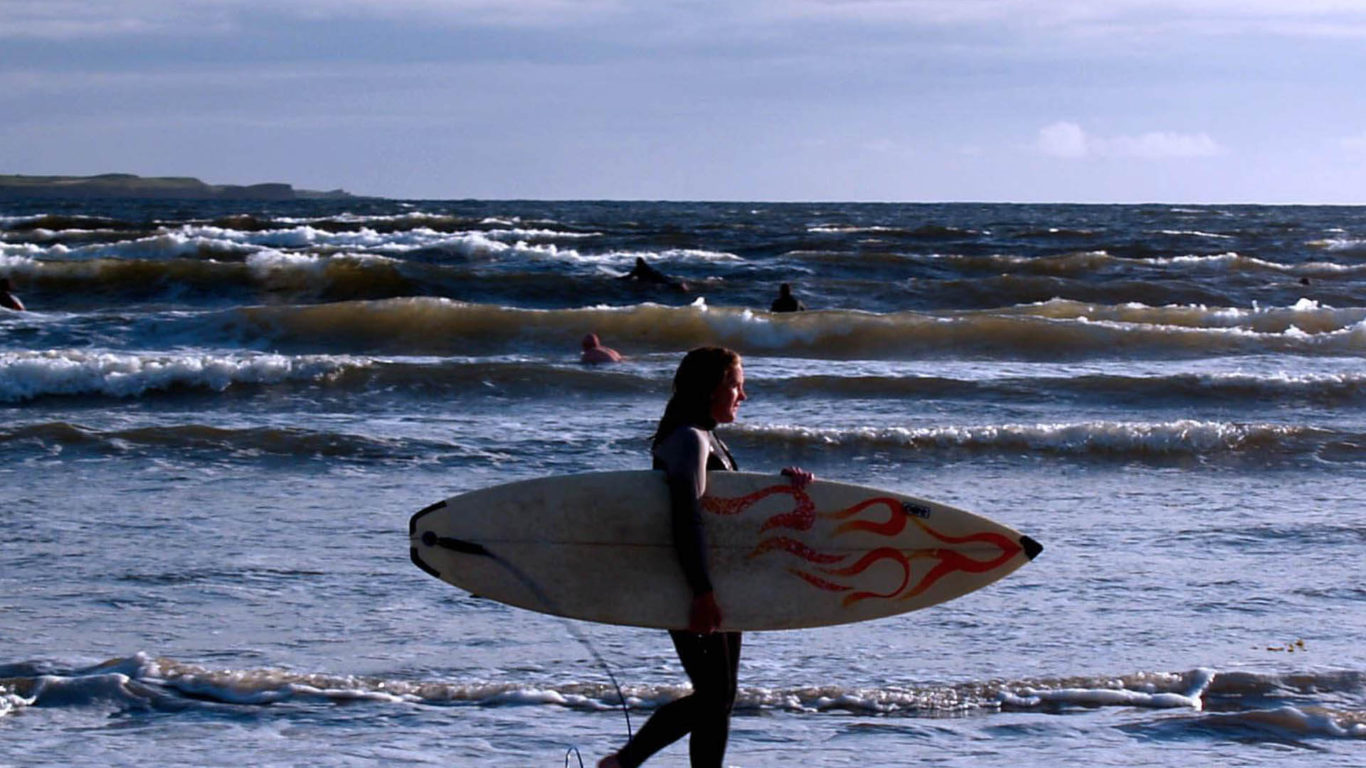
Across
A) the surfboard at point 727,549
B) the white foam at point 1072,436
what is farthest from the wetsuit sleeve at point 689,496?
the white foam at point 1072,436

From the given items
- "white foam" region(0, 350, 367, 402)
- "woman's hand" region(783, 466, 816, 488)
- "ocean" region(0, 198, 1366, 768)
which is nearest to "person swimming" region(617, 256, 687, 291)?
"ocean" region(0, 198, 1366, 768)

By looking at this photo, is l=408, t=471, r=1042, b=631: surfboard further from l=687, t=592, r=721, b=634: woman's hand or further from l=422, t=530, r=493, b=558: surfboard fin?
l=687, t=592, r=721, b=634: woman's hand

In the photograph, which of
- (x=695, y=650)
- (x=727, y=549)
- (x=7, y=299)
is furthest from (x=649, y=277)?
(x=695, y=650)

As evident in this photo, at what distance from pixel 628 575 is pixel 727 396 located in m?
0.75

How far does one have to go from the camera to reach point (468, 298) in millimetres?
26297

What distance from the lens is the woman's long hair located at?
13.9 ft

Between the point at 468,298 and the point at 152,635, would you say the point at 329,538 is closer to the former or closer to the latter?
the point at 152,635

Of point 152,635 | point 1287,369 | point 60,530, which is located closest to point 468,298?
point 1287,369

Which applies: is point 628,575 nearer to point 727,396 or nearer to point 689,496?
point 689,496

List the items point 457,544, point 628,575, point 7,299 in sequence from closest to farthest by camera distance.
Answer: point 628,575 < point 457,544 < point 7,299

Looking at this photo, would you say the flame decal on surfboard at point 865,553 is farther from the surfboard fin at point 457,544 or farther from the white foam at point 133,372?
the white foam at point 133,372

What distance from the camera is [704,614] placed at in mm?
4277

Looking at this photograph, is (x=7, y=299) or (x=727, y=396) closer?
(x=727, y=396)

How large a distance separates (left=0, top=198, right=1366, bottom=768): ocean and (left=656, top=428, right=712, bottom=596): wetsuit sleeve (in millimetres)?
907
